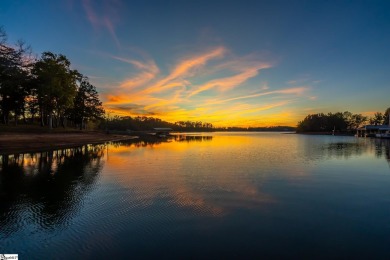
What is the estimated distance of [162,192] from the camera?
1535 centimetres

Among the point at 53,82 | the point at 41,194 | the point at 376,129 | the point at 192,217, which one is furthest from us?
the point at 376,129

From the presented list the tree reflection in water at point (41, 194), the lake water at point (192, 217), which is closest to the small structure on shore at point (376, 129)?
the lake water at point (192, 217)

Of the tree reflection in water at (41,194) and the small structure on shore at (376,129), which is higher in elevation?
the small structure on shore at (376,129)

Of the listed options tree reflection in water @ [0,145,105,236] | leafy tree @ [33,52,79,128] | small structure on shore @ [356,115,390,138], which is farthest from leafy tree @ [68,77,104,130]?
small structure on shore @ [356,115,390,138]

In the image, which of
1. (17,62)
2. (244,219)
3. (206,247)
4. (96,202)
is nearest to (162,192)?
(96,202)

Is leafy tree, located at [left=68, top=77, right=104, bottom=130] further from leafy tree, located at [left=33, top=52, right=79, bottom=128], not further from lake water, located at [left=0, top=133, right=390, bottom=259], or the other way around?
lake water, located at [left=0, top=133, right=390, bottom=259]

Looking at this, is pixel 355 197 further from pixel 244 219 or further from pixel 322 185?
pixel 244 219

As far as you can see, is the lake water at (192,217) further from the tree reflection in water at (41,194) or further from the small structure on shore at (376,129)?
the small structure on shore at (376,129)

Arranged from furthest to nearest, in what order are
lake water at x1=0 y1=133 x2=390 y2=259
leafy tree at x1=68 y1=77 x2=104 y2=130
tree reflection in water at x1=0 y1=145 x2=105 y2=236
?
leafy tree at x1=68 y1=77 x2=104 y2=130
tree reflection in water at x1=0 y1=145 x2=105 y2=236
lake water at x1=0 y1=133 x2=390 y2=259

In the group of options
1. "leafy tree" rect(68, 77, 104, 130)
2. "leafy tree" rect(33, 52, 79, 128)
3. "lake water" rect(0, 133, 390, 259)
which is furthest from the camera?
"leafy tree" rect(68, 77, 104, 130)

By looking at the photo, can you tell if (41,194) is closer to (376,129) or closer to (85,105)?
(85,105)

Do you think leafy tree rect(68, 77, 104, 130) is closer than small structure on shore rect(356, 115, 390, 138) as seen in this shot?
Yes

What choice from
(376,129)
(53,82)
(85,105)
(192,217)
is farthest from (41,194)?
(376,129)

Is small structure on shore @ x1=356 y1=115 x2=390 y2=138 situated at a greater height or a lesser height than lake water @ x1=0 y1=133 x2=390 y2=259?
greater
